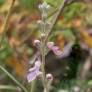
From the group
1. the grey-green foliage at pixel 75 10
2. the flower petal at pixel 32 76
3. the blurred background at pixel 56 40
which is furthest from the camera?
the blurred background at pixel 56 40

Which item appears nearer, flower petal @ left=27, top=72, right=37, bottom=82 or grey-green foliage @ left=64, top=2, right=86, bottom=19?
flower petal @ left=27, top=72, right=37, bottom=82

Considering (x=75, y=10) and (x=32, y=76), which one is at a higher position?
(x=75, y=10)

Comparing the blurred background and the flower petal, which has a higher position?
the blurred background

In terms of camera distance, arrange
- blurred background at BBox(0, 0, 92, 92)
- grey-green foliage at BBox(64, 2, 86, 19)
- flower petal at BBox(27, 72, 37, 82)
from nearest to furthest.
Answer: flower petal at BBox(27, 72, 37, 82) → grey-green foliage at BBox(64, 2, 86, 19) → blurred background at BBox(0, 0, 92, 92)

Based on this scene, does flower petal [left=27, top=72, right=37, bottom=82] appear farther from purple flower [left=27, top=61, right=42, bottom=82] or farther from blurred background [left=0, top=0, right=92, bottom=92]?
blurred background [left=0, top=0, right=92, bottom=92]

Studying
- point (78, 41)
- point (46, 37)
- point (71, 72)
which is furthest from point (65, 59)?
point (46, 37)

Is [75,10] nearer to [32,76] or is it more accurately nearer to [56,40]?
[56,40]

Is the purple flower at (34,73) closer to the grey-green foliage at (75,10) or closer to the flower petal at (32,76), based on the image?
the flower petal at (32,76)

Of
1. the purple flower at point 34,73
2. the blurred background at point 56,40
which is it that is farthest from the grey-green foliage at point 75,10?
the purple flower at point 34,73

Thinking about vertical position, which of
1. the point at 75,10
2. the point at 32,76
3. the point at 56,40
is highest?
the point at 75,10

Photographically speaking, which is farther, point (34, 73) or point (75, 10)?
point (75, 10)

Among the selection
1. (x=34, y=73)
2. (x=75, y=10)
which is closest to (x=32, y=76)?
(x=34, y=73)

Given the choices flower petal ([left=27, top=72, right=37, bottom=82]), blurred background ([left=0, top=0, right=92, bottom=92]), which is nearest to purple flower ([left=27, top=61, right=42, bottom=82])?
A: flower petal ([left=27, top=72, right=37, bottom=82])
